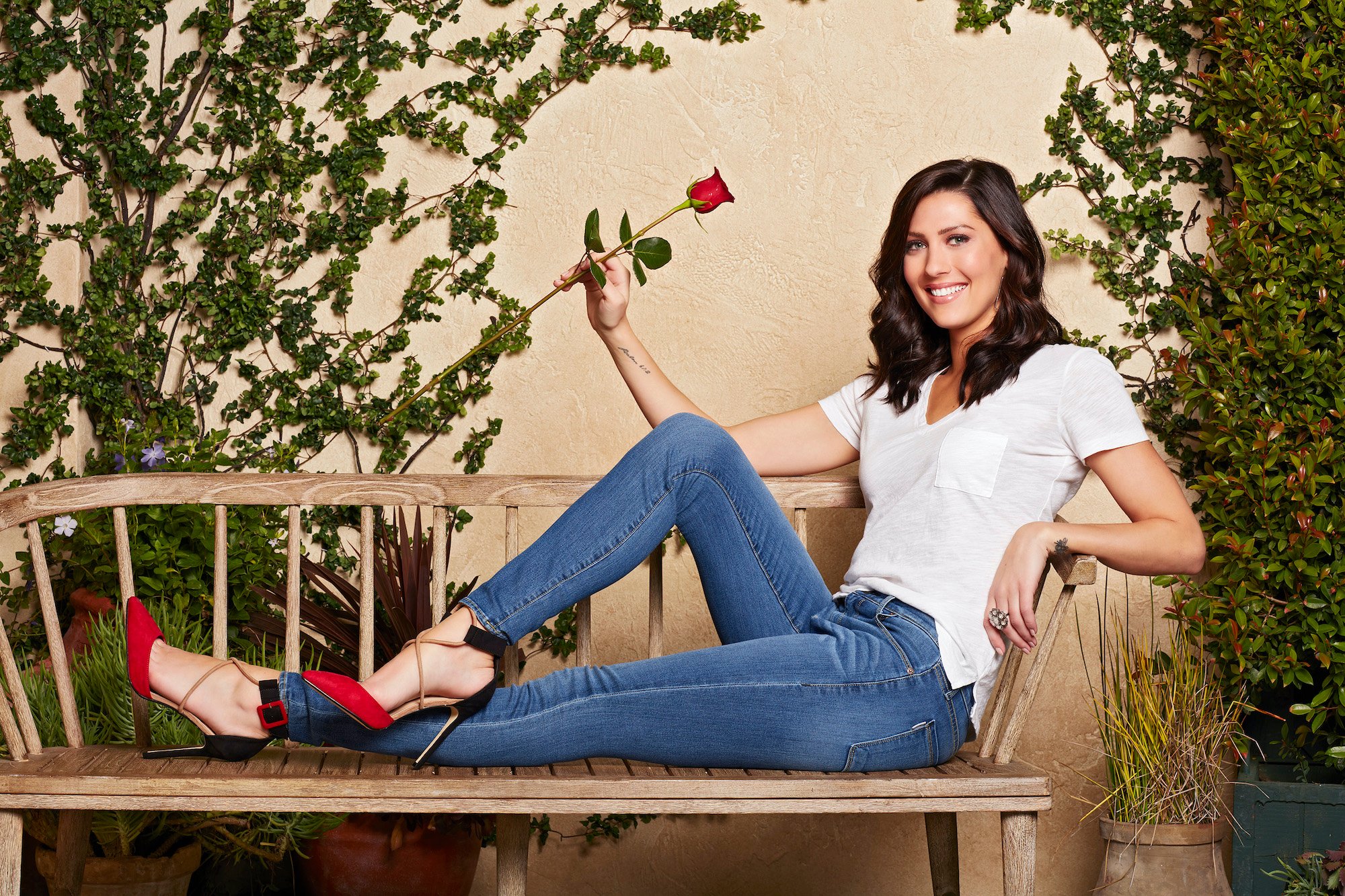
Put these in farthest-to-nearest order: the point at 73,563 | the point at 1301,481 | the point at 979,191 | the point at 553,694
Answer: the point at 73,563
the point at 1301,481
the point at 979,191
the point at 553,694

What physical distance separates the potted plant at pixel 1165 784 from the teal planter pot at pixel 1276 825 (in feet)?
0.46

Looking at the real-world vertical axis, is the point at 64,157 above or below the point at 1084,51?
below

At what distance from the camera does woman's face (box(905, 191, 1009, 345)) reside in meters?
1.92

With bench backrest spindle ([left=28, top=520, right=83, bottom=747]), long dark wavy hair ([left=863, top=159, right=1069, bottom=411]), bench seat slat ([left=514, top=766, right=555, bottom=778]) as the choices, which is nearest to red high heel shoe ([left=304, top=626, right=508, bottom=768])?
bench seat slat ([left=514, top=766, right=555, bottom=778])

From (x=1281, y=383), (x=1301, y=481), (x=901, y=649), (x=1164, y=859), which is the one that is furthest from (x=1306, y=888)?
(x=901, y=649)

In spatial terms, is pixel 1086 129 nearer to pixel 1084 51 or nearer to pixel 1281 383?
pixel 1084 51

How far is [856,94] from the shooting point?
2.74m

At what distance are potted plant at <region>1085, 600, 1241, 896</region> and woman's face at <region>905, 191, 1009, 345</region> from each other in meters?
0.88

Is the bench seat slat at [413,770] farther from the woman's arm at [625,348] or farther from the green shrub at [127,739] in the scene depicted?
the woman's arm at [625,348]

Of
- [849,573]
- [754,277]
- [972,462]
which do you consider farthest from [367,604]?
[754,277]

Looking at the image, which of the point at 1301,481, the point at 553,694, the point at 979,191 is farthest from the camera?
the point at 1301,481

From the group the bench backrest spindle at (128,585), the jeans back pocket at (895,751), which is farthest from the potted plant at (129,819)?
the jeans back pocket at (895,751)

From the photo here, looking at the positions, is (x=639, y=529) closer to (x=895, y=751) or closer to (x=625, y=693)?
(x=625, y=693)

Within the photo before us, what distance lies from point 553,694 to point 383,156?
1.64 meters
